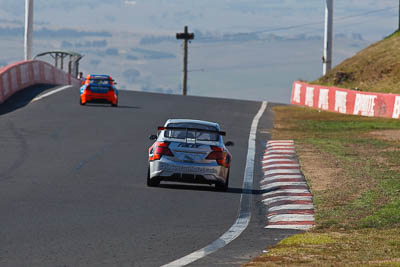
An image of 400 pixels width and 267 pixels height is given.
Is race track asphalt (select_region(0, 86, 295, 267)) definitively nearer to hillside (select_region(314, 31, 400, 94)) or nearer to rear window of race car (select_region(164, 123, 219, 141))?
rear window of race car (select_region(164, 123, 219, 141))

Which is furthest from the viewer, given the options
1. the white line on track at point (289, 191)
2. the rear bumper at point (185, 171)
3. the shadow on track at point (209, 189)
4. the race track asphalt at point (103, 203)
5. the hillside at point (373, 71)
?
the hillside at point (373, 71)

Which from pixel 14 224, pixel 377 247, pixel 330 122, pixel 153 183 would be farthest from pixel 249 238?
pixel 330 122

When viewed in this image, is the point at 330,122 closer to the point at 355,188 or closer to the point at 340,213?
the point at 355,188

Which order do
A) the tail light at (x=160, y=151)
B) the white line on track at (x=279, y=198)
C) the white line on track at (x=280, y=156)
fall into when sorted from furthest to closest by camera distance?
the white line on track at (x=280, y=156)
the tail light at (x=160, y=151)
the white line on track at (x=279, y=198)

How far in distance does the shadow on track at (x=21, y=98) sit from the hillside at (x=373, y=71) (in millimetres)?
17674

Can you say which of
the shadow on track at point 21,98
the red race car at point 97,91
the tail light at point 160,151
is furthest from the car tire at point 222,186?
the red race car at point 97,91

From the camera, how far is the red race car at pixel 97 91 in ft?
137

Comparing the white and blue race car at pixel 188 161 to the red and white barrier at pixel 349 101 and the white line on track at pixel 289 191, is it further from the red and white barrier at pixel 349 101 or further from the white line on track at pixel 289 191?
the red and white barrier at pixel 349 101

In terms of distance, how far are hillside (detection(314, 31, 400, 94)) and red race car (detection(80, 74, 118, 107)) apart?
56.0 ft

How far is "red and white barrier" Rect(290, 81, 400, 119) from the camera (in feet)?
132

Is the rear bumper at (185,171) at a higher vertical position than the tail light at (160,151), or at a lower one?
lower

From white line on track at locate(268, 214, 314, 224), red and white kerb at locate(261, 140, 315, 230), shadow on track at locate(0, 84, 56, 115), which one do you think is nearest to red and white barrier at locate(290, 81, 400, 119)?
shadow on track at locate(0, 84, 56, 115)

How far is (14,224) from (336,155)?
13.3 meters

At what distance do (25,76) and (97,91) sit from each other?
325 inches
